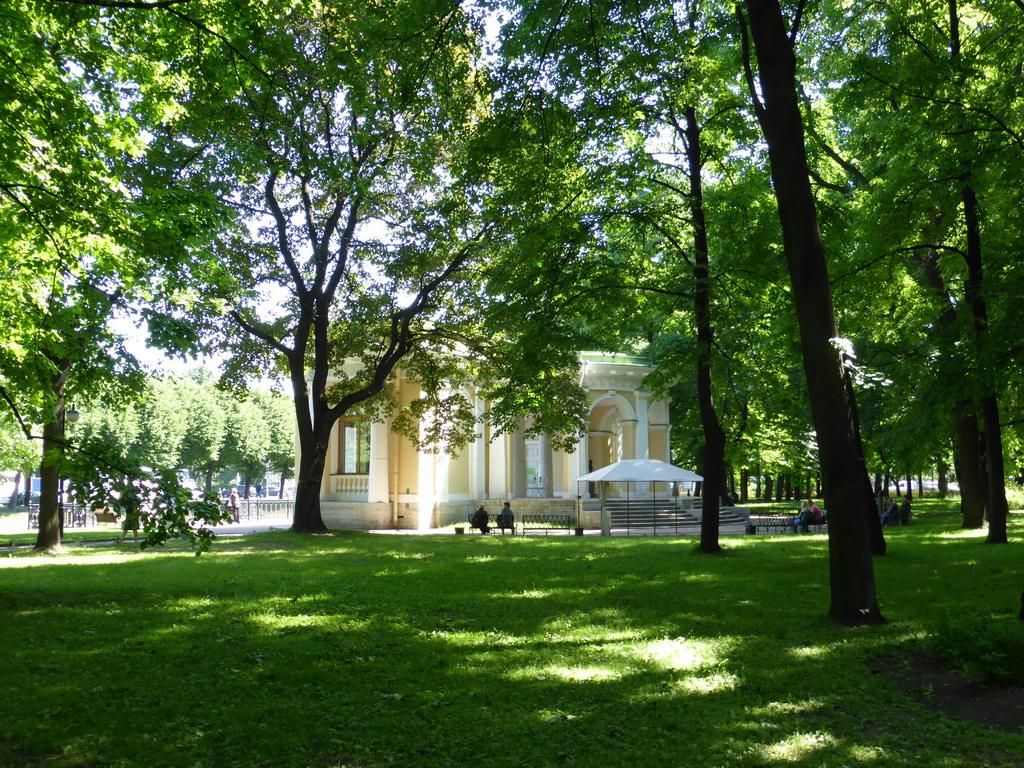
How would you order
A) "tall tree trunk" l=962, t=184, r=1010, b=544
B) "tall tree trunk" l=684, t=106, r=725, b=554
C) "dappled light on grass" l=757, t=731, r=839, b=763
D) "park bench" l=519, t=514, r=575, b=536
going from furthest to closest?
1. "park bench" l=519, t=514, r=575, b=536
2. "tall tree trunk" l=684, t=106, r=725, b=554
3. "tall tree trunk" l=962, t=184, r=1010, b=544
4. "dappled light on grass" l=757, t=731, r=839, b=763

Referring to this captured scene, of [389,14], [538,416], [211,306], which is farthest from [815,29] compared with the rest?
[211,306]

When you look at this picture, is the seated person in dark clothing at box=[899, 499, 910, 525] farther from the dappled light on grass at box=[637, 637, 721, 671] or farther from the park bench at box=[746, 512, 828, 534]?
the dappled light on grass at box=[637, 637, 721, 671]

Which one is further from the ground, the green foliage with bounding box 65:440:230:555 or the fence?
the green foliage with bounding box 65:440:230:555

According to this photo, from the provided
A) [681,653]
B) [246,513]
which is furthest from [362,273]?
[246,513]

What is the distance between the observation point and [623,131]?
51.3ft

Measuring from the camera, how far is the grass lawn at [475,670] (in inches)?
196

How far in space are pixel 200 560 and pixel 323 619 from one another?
27.1 feet

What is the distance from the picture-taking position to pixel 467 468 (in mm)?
34031

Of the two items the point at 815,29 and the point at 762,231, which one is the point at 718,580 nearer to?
the point at 762,231

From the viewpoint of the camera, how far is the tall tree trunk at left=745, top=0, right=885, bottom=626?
8.57 meters

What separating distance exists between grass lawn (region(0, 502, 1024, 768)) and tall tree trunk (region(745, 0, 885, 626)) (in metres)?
0.75

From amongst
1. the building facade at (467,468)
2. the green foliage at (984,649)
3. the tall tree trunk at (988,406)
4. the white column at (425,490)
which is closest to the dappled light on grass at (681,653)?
the green foliage at (984,649)

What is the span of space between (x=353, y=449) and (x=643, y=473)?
42.7ft

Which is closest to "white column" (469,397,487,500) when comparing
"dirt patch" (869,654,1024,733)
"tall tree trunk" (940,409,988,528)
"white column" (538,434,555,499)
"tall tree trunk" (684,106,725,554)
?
"white column" (538,434,555,499)
